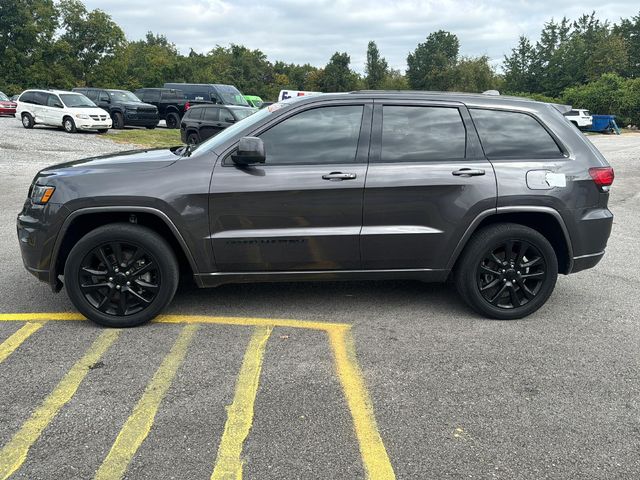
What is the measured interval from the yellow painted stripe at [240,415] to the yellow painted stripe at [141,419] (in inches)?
16.5

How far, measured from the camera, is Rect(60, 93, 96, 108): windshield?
22.9 meters

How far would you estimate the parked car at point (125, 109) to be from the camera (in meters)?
25.2

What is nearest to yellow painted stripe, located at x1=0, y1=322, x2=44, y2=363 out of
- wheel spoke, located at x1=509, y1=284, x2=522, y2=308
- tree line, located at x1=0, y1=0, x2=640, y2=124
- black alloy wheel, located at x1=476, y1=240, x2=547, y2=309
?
black alloy wheel, located at x1=476, y1=240, x2=547, y2=309

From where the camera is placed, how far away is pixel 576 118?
125ft

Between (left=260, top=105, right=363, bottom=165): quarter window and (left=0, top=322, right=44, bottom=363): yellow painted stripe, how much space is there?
83.4 inches

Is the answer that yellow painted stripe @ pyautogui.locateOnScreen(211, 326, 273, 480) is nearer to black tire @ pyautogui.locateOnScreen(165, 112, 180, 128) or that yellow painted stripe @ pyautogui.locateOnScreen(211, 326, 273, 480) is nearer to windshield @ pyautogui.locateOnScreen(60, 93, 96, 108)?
windshield @ pyautogui.locateOnScreen(60, 93, 96, 108)

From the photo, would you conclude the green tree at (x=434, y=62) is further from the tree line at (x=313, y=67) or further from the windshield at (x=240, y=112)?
the windshield at (x=240, y=112)

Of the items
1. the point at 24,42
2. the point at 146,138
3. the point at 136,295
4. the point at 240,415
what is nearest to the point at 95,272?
the point at 136,295

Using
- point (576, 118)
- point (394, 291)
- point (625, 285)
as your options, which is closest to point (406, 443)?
point (394, 291)

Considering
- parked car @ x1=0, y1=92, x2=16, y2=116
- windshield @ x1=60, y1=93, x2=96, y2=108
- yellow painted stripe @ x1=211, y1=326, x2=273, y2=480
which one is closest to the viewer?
yellow painted stripe @ x1=211, y1=326, x2=273, y2=480

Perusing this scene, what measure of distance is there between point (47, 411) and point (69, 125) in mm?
22149

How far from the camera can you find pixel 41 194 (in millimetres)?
4141

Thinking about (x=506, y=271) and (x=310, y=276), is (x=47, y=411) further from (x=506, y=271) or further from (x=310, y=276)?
(x=506, y=271)

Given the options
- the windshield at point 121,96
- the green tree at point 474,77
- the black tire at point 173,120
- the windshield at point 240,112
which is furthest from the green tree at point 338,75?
the windshield at point 240,112
